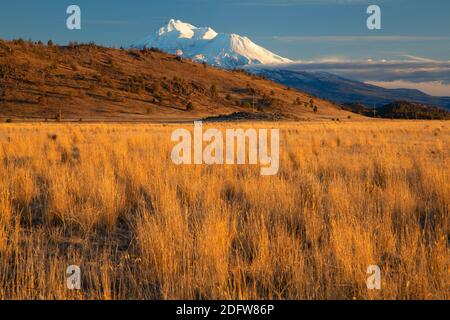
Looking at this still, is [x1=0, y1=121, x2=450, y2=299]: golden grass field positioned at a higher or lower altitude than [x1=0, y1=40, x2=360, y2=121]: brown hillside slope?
lower

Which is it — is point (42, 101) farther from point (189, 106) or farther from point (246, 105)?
point (246, 105)

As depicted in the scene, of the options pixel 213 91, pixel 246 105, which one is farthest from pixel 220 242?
pixel 213 91

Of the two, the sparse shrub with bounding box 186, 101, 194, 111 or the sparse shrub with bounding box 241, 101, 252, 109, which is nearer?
the sparse shrub with bounding box 186, 101, 194, 111

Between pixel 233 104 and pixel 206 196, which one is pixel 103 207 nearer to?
pixel 206 196

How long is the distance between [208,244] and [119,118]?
137 ft

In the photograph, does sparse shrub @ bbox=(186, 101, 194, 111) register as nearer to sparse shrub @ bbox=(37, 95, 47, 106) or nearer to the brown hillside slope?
the brown hillside slope

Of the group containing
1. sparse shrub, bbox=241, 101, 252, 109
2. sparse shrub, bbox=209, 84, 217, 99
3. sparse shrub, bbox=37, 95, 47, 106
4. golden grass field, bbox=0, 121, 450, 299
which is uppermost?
sparse shrub, bbox=209, 84, 217, 99

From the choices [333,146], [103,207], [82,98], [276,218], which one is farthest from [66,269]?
[82,98]

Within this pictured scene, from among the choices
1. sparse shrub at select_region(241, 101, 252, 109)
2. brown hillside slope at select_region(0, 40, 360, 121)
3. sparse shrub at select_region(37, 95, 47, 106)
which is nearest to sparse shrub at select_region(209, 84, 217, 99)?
brown hillside slope at select_region(0, 40, 360, 121)

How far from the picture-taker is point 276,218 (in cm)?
530

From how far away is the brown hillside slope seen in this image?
1831 inches

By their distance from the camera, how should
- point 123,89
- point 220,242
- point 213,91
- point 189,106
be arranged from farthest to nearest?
point 213,91 < point 123,89 < point 189,106 < point 220,242

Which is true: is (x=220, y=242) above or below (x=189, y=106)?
below

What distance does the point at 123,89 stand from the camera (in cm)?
5716
